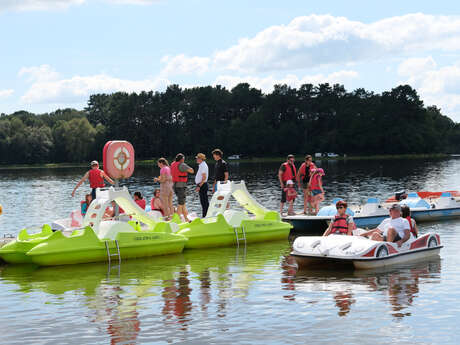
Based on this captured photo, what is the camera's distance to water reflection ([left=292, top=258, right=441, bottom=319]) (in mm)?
12203

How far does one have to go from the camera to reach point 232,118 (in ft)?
457

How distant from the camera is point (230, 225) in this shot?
19922mm

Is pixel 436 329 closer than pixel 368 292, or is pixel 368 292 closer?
pixel 436 329

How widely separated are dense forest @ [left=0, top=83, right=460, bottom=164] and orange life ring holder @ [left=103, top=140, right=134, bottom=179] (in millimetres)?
107776

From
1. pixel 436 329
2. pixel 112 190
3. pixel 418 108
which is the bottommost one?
pixel 436 329

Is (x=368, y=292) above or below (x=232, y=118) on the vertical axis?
below

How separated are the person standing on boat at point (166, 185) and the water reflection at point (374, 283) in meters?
5.91

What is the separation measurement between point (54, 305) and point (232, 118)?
127510 mm

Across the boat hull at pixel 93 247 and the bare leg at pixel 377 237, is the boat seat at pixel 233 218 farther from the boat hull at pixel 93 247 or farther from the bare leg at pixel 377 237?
the bare leg at pixel 377 237

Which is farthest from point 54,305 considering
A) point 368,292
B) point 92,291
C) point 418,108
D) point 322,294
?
point 418,108

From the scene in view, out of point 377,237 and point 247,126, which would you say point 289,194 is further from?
point 247,126

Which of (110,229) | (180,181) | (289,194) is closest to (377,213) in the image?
(289,194)

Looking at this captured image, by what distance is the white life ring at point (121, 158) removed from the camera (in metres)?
18.8

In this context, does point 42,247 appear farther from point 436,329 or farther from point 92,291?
point 436,329
